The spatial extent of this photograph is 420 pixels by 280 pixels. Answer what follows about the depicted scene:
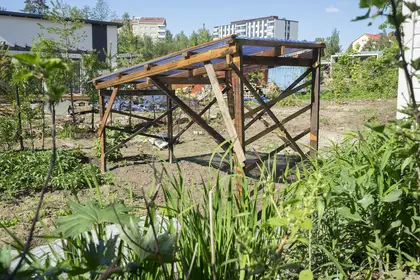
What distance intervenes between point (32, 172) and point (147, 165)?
7.16ft

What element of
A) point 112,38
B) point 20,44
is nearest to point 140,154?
point 20,44

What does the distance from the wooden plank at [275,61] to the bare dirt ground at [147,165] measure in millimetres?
1024

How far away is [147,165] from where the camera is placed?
27.0 ft

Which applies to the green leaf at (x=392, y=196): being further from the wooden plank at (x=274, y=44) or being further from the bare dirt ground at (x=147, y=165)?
Answer: the wooden plank at (x=274, y=44)

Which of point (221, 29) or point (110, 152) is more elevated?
point (221, 29)

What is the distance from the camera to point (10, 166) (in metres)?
6.88

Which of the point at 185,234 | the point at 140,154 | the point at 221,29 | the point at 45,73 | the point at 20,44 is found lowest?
the point at 140,154

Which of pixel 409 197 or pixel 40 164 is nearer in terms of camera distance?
pixel 409 197

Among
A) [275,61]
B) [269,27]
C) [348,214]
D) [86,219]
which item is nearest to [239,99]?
[275,61]

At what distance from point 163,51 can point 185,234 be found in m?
67.3

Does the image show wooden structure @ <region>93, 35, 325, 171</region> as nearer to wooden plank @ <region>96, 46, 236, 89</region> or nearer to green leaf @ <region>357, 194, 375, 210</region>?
wooden plank @ <region>96, 46, 236, 89</region>

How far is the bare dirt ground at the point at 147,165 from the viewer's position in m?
4.80

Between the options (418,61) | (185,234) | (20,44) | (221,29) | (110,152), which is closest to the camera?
(418,61)

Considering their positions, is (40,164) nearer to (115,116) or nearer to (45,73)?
(45,73)
